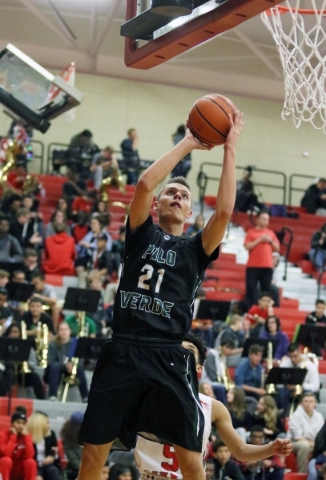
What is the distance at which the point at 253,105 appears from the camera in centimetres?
2292

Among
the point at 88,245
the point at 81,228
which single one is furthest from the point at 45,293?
the point at 81,228

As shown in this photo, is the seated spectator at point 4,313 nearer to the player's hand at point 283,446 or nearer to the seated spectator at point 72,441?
the seated spectator at point 72,441

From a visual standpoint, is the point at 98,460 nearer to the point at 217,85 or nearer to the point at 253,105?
the point at 217,85

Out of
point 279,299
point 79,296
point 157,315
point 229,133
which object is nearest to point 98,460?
point 157,315

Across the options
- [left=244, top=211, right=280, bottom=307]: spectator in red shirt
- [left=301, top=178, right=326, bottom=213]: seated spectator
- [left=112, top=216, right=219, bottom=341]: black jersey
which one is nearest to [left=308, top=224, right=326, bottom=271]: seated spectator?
[left=301, top=178, right=326, bottom=213]: seated spectator

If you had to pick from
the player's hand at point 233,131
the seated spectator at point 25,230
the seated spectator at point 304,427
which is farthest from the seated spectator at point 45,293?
the player's hand at point 233,131

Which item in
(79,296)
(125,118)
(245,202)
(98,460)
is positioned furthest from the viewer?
(125,118)

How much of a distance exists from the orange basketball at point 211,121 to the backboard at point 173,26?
43cm

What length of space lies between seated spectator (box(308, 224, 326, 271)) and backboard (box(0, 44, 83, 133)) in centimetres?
656

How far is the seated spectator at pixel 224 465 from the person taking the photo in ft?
33.9

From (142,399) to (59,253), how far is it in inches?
431

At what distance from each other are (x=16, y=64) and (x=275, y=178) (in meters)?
10.8

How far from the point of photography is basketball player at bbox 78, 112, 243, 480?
4547mm

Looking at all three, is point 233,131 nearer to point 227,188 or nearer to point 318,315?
point 227,188
